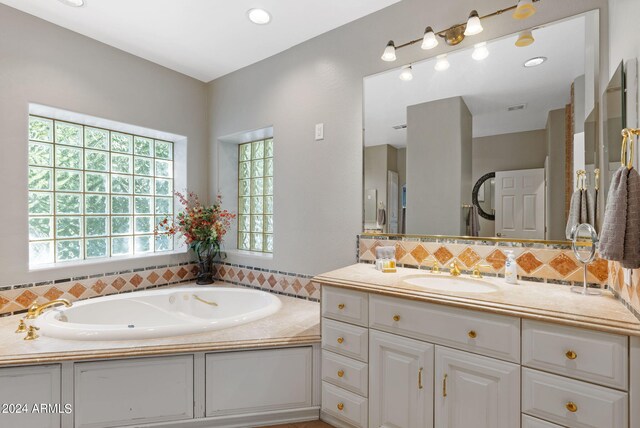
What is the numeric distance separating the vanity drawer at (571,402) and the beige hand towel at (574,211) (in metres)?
0.74

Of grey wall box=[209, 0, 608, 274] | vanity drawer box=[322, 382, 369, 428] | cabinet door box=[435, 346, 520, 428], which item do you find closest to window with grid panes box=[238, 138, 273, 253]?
grey wall box=[209, 0, 608, 274]

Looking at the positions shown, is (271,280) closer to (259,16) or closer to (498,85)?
(259,16)

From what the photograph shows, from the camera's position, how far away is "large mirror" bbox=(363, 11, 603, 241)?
1.54m

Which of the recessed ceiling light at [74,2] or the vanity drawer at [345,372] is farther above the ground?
the recessed ceiling light at [74,2]

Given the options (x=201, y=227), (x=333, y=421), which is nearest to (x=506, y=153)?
(x=333, y=421)

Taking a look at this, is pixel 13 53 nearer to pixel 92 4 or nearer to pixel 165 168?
pixel 92 4

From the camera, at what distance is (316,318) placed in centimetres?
213

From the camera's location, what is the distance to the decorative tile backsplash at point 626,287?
1075 millimetres

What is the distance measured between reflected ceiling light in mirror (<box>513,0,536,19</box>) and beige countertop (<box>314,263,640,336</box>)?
4.40ft

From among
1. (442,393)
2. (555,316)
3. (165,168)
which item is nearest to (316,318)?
(442,393)

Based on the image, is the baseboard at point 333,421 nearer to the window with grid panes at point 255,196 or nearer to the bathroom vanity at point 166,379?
the bathroom vanity at point 166,379

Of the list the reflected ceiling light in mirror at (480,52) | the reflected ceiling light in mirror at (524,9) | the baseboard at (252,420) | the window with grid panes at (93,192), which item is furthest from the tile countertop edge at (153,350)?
the reflected ceiling light in mirror at (524,9)

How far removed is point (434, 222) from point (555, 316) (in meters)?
0.89

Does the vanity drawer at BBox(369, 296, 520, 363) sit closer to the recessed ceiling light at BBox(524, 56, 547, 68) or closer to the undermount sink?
→ the undermount sink
